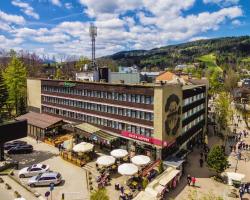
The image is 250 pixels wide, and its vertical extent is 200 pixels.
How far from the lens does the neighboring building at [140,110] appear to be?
4081cm

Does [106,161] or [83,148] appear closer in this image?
[106,161]

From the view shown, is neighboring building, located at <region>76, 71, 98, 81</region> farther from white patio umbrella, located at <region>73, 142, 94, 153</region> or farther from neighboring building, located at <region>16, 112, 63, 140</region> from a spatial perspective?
white patio umbrella, located at <region>73, 142, 94, 153</region>

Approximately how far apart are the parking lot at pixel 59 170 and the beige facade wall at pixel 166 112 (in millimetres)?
13811

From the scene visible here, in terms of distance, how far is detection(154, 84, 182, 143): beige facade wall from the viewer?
3981 centimetres

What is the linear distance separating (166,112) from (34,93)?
41.2 meters

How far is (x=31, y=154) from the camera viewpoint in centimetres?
4706

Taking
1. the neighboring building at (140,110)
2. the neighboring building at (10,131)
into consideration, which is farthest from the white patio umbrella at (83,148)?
the neighboring building at (10,131)

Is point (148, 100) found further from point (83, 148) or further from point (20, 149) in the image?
point (20, 149)

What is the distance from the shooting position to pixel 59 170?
39875 mm

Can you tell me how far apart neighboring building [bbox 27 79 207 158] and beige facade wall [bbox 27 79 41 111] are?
662 cm

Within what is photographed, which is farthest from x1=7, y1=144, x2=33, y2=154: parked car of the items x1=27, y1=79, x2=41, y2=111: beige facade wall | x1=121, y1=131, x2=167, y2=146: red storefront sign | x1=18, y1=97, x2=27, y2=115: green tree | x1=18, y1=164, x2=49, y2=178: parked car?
x1=18, y1=97, x2=27, y2=115: green tree

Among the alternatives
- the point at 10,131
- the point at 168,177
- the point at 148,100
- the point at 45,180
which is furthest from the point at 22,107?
the point at 168,177

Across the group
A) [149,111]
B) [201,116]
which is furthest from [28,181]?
[201,116]

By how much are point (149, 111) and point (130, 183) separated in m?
12.0
